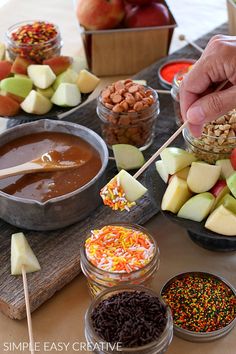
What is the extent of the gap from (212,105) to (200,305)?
0.40m

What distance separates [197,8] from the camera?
2.23 metres

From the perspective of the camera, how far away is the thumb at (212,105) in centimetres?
109

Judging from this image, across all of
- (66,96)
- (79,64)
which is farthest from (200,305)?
(79,64)

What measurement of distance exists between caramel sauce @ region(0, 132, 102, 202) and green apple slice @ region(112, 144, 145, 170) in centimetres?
6

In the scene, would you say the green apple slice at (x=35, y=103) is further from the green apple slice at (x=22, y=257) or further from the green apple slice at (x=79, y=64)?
the green apple slice at (x=22, y=257)

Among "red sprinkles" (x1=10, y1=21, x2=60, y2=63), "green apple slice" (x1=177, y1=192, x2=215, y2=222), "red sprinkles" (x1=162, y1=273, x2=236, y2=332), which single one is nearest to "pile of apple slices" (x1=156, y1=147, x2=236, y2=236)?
"green apple slice" (x1=177, y1=192, x2=215, y2=222)

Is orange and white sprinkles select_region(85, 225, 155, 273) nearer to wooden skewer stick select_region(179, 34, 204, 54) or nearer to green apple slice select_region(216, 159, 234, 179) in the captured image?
green apple slice select_region(216, 159, 234, 179)

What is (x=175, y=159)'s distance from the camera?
1.19 meters

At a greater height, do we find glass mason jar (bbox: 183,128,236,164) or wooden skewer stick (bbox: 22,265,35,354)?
glass mason jar (bbox: 183,128,236,164)

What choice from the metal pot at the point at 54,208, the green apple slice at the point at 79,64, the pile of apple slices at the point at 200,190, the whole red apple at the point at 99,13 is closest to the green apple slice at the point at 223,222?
the pile of apple slices at the point at 200,190

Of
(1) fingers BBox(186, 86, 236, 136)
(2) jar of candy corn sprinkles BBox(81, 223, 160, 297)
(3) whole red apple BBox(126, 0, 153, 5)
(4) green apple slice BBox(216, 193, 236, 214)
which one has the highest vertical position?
(1) fingers BBox(186, 86, 236, 136)

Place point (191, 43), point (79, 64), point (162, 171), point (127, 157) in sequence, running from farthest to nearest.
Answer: point (191, 43) < point (79, 64) < point (127, 157) < point (162, 171)

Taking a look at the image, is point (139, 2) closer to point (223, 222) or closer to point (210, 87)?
point (210, 87)

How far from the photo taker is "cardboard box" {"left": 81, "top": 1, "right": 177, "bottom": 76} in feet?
5.74
